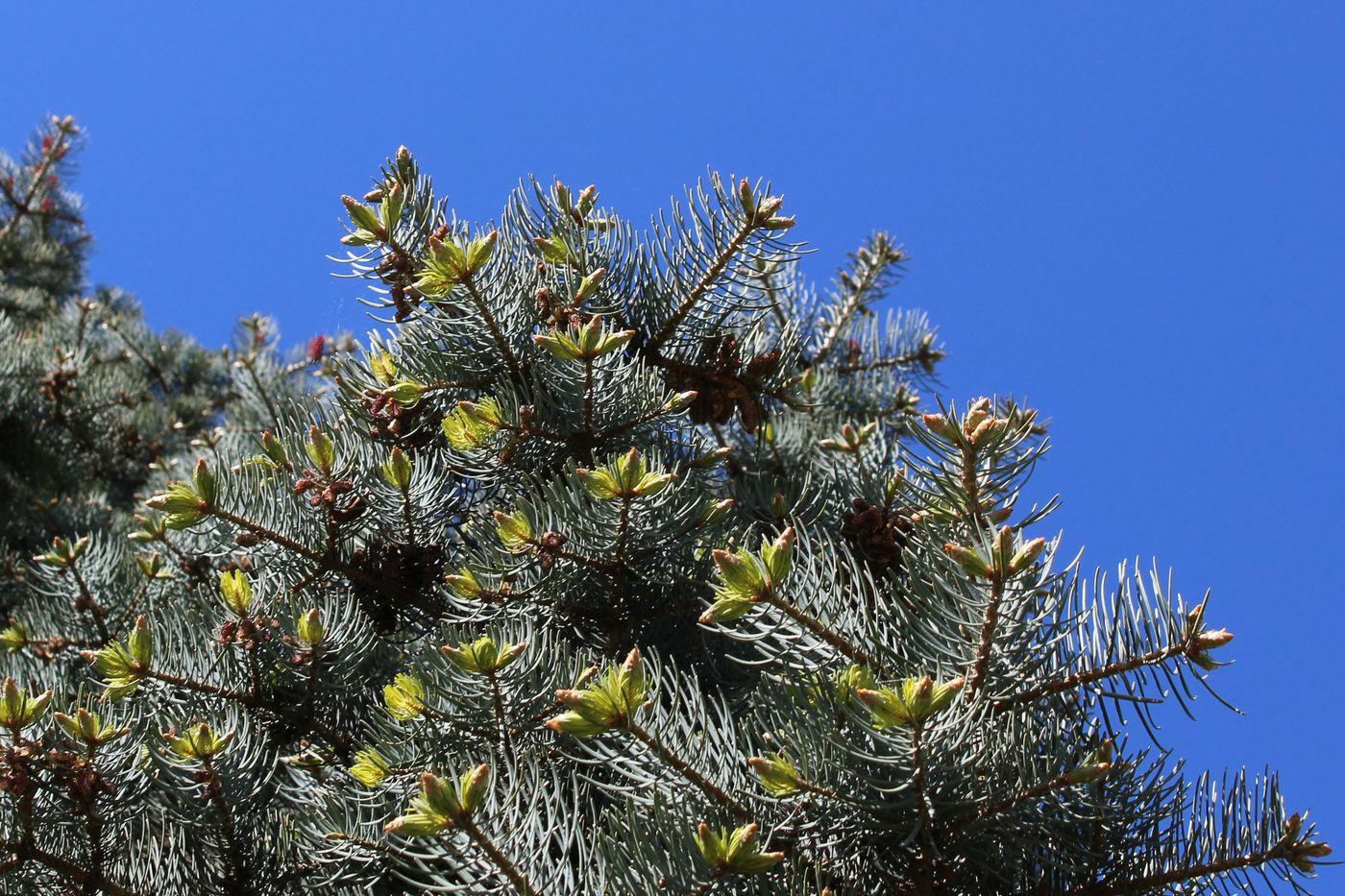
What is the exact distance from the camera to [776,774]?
1280 millimetres

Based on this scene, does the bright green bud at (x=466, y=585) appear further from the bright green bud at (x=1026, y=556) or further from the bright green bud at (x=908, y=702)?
the bright green bud at (x=1026, y=556)

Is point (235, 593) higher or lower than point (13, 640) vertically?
higher

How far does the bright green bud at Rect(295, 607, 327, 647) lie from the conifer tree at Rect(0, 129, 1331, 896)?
0.04 m

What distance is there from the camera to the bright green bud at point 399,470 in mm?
1923

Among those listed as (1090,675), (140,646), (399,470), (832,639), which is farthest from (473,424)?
(1090,675)

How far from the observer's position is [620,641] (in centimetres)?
190

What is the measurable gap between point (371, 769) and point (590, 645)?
1.45 feet

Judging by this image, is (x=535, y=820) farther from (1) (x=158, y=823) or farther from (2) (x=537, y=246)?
(2) (x=537, y=246)

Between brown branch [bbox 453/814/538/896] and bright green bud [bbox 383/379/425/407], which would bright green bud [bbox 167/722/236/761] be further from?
bright green bud [bbox 383/379/425/407]

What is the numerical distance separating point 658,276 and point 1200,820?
135 centimetres

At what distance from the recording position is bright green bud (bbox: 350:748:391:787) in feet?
5.24

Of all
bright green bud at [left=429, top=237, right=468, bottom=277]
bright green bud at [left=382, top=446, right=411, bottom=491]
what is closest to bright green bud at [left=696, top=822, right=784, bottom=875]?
bright green bud at [left=382, top=446, right=411, bottom=491]

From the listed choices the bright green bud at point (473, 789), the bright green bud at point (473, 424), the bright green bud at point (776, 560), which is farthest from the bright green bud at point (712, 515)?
the bright green bud at point (473, 789)

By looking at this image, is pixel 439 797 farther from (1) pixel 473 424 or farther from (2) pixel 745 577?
(1) pixel 473 424
